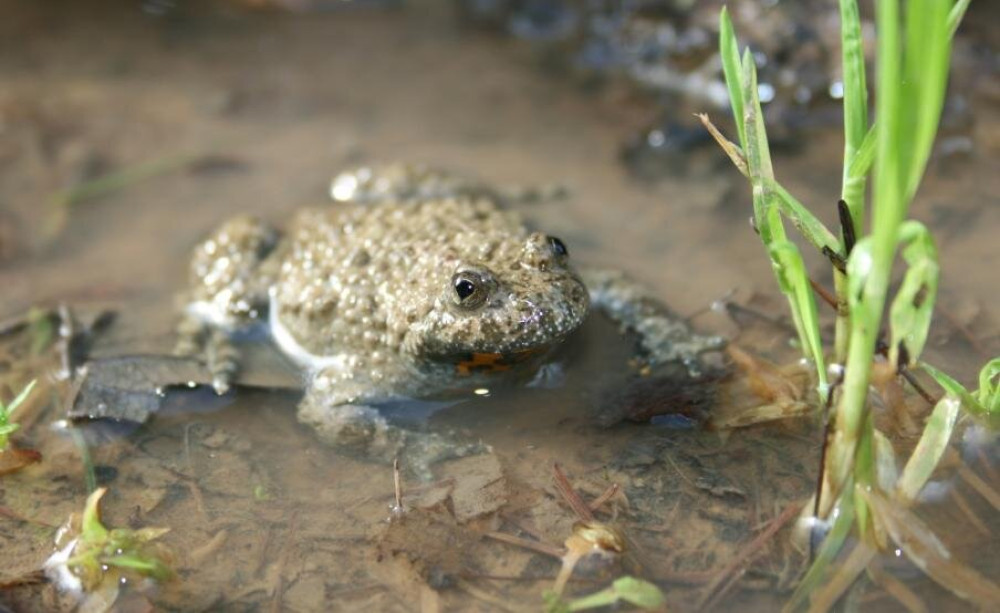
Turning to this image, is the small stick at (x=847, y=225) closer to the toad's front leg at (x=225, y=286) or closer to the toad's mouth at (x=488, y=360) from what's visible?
the toad's mouth at (x=488, y=360)

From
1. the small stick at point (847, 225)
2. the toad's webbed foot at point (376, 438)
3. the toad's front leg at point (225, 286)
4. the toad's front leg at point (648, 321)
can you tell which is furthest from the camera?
the toad's front leg at point (225, 286)

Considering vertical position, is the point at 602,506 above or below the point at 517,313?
below

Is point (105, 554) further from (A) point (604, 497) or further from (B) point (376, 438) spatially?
(A) point (604, 497)

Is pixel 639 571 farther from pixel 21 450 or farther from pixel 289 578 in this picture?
pixel 21 450

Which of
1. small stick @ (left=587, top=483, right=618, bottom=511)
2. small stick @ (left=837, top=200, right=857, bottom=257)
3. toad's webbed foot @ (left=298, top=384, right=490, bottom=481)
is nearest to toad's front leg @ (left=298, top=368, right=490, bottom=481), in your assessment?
toad's webbed foot @ (left=298, top=384, right=490, bottom=481)

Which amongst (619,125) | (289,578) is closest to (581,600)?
(289,578)

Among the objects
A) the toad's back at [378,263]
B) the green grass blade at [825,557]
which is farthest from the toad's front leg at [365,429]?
the green grass blade at [825,557]

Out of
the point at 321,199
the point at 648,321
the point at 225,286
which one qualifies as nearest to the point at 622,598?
the point at 648,321

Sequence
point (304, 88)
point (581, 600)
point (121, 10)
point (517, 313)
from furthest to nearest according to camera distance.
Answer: point (121, 10) < point (304, 88) < point (517, 313) < point (581, 600)
